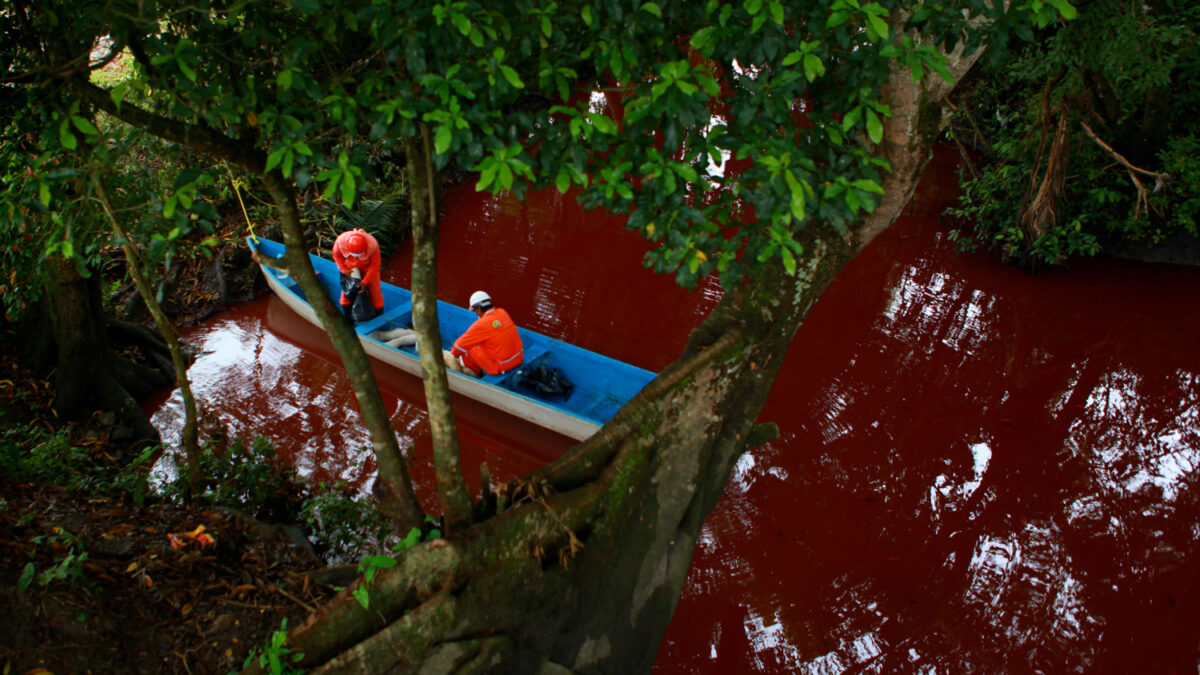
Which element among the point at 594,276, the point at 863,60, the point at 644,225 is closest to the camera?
the point at 863,60

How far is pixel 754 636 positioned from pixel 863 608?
79cm

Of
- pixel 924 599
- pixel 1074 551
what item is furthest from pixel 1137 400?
pixel 924 599

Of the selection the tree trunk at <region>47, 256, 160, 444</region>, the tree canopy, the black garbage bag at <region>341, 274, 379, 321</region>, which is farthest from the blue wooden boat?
the tree canopy

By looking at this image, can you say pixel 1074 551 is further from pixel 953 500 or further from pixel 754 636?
pixel 754 636

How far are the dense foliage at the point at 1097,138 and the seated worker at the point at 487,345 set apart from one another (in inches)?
177

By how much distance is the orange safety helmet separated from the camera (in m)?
7.04

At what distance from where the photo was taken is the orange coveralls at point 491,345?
20.0 ft

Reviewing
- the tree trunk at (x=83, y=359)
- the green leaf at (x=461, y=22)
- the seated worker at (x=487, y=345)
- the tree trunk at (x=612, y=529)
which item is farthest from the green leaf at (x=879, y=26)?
the tree trunk at (x=83, y=359)

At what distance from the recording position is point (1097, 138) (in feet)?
22.5

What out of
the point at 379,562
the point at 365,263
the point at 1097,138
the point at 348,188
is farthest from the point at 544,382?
the point at 1097,138

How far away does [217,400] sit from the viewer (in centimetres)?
686

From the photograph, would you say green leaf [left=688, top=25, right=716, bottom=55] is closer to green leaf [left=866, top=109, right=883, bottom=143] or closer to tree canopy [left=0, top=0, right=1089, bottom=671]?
tree canopy [left=0, top=0, right=1089, bottom=671]

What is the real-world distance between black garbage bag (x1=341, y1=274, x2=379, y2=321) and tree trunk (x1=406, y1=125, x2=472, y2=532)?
4.24 meters

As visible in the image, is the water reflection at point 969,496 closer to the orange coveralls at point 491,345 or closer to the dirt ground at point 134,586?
the orange coveralls at point 491,345
